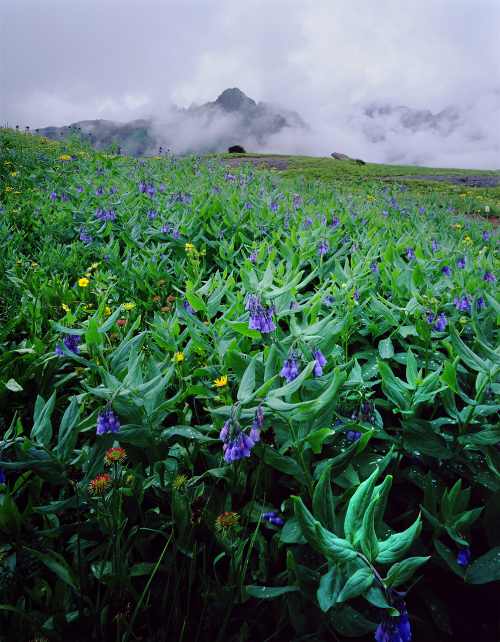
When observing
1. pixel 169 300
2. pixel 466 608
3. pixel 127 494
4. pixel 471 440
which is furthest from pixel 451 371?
pixel 169 300

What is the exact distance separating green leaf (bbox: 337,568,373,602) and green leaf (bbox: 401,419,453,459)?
587 millimetres

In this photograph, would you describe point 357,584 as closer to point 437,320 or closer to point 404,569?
point 404,569

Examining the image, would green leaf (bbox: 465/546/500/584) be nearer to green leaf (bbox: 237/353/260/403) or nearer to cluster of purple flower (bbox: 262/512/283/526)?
cluster of purple flower (bbox: 262/512/283/526)

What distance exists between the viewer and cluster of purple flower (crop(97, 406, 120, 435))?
1109 millimetres

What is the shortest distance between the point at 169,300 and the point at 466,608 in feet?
7.39

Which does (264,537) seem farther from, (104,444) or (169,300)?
(169,300)

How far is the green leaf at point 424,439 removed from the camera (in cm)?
120

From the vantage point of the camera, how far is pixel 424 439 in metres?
1.23

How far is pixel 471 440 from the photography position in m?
1.18

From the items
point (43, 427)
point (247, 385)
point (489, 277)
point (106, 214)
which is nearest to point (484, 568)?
point (247, 385)

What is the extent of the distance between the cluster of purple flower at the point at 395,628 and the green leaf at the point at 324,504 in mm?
209

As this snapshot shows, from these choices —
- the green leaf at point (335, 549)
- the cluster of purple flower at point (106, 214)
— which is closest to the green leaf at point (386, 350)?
the green leaf at point (335, 549)

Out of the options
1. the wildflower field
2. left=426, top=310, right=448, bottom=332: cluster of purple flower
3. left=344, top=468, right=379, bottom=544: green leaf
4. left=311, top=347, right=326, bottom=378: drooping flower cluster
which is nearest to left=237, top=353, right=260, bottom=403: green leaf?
the wildflower field

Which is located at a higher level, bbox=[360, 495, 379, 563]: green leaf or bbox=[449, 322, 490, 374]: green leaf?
bbox=[449, 322, 490, 374]: green leaf
